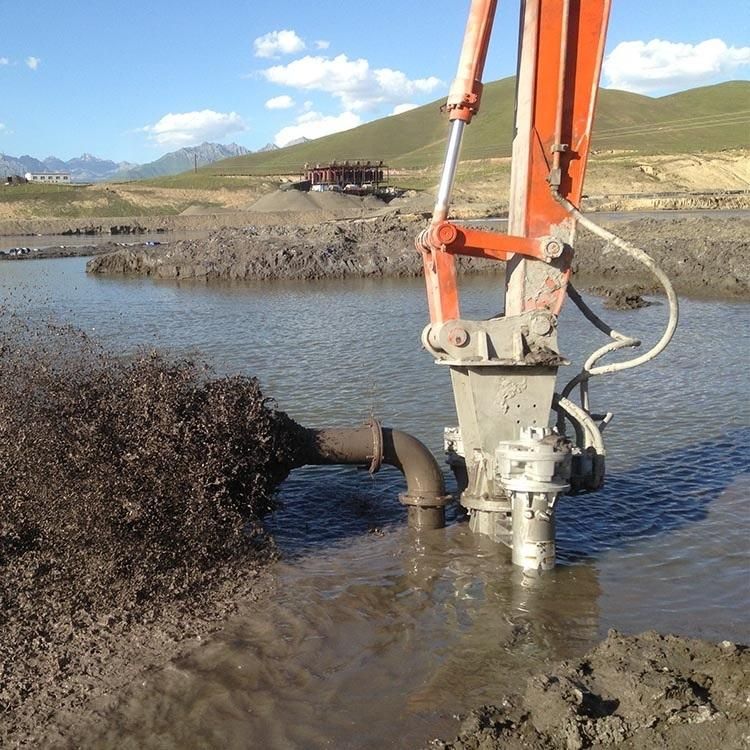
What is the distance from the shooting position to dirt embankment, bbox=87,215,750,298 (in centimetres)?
2880

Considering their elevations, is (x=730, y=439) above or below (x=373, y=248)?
below

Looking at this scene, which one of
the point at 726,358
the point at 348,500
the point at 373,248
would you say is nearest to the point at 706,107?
the point at 373,248

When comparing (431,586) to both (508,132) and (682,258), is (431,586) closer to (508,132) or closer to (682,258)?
(682,258)

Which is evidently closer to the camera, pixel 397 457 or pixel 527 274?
pixel 527 274

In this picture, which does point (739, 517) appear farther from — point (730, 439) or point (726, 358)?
point (726, 358)

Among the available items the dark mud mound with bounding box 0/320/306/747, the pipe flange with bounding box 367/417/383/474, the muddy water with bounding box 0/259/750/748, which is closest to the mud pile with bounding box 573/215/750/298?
the muddy water with bounding box 0/259/750/748

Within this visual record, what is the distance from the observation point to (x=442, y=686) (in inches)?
241

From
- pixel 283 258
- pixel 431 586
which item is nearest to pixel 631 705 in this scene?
pixel 431 586

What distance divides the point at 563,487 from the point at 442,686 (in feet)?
7.96

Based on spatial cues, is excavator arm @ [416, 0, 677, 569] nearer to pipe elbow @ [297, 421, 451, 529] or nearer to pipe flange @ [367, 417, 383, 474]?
pipe elbow @ [297, 421, 451, 529]

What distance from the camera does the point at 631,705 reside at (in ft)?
18.0

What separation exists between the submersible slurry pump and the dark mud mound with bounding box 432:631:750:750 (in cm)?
198

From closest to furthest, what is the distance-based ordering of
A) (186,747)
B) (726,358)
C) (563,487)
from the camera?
(186,747) < (563,487) < (726,358)

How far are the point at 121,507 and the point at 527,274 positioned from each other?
475 cm
